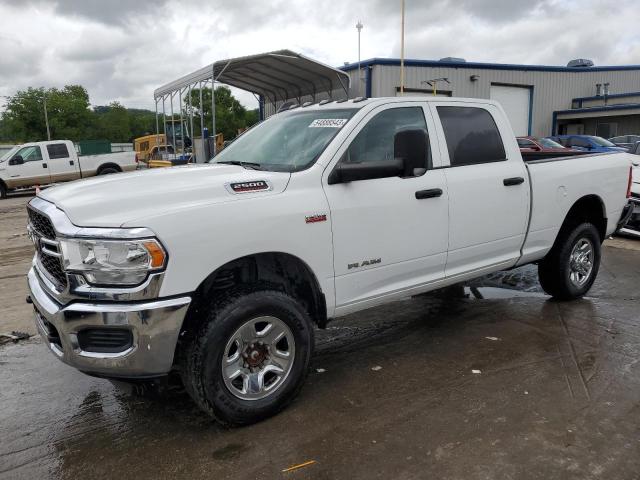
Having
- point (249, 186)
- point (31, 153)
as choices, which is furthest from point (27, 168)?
point (249, 186)

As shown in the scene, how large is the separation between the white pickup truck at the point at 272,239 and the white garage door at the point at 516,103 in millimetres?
25514

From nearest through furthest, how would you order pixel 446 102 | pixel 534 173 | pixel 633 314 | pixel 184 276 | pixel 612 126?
pixel 184 276, pixel 446 102, pixel 534 173, pixel 633 314, pixel 612 126

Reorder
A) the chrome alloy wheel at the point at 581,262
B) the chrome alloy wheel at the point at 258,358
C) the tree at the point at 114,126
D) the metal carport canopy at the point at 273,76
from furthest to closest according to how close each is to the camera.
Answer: the tree at the point at 114,126 < the metal carport canopy at the point at 273,76 < the chrome alloy wheel at the point at 581,262 < the chrome alloy wheel at the point at 258,358

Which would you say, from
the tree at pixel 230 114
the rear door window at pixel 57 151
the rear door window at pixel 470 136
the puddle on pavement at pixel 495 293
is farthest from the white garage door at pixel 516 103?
the tree at pixel 230 114

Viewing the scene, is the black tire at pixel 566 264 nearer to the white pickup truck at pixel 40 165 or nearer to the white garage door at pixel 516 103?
the white pickup truck at pixel 40 165

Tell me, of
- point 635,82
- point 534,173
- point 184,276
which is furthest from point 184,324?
point 635,82

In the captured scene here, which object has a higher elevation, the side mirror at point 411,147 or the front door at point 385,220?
the side mirror at point 411,147

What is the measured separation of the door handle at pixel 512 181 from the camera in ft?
14.5

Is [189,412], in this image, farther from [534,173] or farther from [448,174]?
[534,173]

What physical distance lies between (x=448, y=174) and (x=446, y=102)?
67 cm

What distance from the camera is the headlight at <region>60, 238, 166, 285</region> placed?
8.77 feet

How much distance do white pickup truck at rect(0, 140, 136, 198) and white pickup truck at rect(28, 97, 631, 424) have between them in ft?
59.3

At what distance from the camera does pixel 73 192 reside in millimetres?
3113

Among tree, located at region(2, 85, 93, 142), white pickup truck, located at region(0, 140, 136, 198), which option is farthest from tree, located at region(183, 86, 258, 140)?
white pickup truck, located at region(0, 140, 136, 198)
